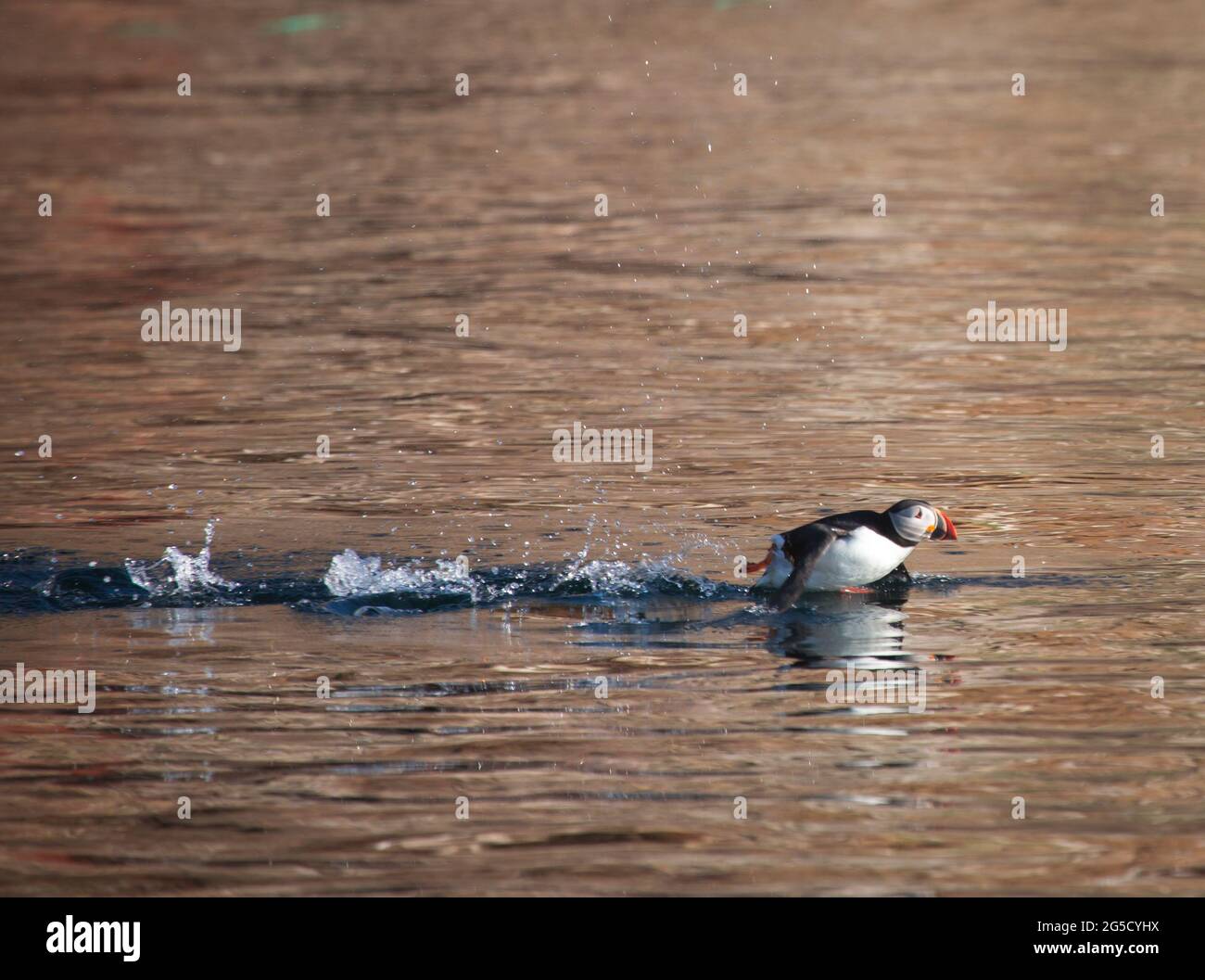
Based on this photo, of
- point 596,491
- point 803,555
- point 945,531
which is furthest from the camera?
point 596,491

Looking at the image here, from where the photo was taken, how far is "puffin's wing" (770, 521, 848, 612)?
10.8 metres

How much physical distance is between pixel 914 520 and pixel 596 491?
3.29m

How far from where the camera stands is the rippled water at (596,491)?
8.01 m

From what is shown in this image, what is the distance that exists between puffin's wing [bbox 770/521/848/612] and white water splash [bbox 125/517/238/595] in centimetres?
335

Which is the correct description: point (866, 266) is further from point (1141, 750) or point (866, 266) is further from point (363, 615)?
point (1141, 750)

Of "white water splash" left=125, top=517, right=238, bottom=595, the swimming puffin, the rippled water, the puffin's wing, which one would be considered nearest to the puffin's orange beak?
the swimming puffin

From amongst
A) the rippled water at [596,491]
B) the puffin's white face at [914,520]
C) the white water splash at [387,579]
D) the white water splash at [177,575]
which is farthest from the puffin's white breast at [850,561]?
the white water splash at [177,575]

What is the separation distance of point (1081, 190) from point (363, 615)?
17.5 metres

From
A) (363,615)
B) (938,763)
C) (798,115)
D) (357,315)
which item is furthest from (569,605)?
(798,115)

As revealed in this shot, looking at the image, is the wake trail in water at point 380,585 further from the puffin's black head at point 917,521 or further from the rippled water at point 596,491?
the puffin's black head at point 917,521

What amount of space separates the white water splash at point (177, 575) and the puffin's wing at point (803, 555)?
3.35 meters

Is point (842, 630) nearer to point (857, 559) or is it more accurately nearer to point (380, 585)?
point (857, 559)

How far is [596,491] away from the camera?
1362cm

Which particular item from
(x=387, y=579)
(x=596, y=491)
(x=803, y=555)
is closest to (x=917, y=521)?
(x=803, y=555)
